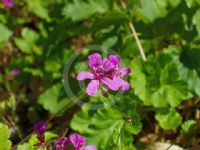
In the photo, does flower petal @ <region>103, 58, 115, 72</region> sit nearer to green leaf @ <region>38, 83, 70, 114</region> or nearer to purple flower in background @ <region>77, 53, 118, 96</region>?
purple flower in background @ <region>77, 53, 118, 96</region>

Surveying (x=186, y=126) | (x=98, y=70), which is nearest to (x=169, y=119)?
(x=186, y=126)

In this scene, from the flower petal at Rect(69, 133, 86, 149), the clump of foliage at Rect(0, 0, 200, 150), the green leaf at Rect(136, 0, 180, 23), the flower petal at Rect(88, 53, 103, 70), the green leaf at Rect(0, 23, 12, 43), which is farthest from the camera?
the green leaf at Rect(0, 23, 12, 43)

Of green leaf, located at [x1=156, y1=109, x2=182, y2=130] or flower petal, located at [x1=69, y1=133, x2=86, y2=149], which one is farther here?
green leaf, located at [x1=156, y1=109, x2=182, y2=130]

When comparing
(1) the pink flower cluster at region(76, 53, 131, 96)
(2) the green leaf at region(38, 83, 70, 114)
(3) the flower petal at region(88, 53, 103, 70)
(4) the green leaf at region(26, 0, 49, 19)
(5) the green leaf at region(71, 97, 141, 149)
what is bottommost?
(5) the green leaf at region(71, 97, 141, 149)

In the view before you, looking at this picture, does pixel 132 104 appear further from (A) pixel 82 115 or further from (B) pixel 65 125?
(B) pixel 65 125

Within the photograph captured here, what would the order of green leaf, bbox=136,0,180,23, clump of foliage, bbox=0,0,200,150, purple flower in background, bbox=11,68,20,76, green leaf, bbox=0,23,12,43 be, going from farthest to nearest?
green leaf, bbox=0,23,12,43, purple flower in background, bbox=11,68,20,76, green leaf, bbox=136,0,180,23, clump of foliage, bbox=0,0,200,150

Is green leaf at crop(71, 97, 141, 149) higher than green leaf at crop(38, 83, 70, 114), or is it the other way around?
green leaf at crop(38, 83, 70, 114)

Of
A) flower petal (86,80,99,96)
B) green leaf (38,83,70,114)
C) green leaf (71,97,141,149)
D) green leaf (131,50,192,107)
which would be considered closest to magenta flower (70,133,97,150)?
flower petal (86,80,99,96)
